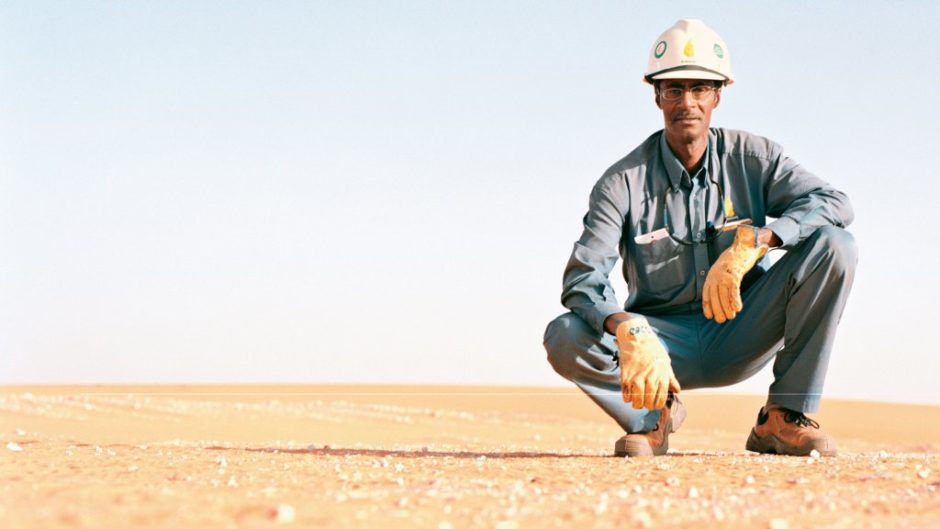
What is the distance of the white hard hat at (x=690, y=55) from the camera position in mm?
5684

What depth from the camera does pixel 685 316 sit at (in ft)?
19.3

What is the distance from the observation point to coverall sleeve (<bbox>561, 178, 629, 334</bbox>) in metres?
5.44

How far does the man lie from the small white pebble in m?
2.43

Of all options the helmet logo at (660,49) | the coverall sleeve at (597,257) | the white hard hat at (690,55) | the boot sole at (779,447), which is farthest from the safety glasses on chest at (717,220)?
the boot sole at (779,447)

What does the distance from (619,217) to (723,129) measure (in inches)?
33.5

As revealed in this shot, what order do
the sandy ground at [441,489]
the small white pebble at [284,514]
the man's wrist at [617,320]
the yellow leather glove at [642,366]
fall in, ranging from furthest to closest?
the man's wrist at [617,320]
the yellow leather glove at [642,366]
the sandy ground at [441,489]
the small white pebble at [284,514]

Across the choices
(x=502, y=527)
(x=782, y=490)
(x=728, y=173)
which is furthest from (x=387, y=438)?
(x=502, y=527)

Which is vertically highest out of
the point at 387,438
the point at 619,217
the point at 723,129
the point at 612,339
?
the point at 723,129

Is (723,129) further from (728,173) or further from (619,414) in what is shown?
(619,414)

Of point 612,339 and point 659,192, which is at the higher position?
point 659,192

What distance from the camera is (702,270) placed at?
578 centimetres

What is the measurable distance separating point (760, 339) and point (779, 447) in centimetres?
58

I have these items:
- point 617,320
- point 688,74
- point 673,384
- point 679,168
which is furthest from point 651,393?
point 688,74

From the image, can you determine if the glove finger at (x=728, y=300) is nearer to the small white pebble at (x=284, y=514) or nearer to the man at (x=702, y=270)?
the man at (x=702, y=270)
